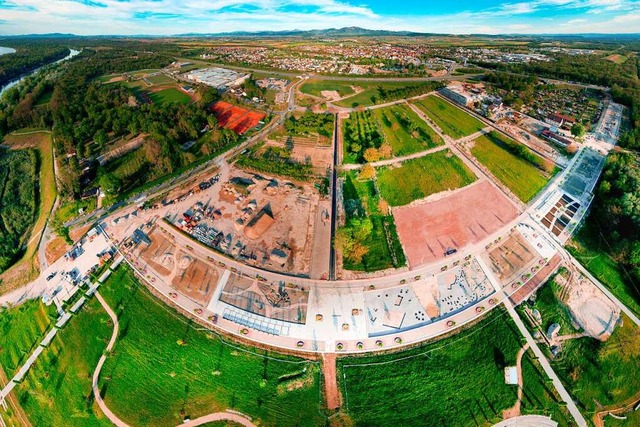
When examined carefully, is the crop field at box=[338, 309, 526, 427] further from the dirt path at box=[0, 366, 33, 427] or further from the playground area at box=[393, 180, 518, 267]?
the dirt path at box=[0, 366, 33, 427]

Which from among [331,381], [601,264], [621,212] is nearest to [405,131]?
[621,212]

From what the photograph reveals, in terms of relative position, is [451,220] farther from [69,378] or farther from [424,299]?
[69,378]

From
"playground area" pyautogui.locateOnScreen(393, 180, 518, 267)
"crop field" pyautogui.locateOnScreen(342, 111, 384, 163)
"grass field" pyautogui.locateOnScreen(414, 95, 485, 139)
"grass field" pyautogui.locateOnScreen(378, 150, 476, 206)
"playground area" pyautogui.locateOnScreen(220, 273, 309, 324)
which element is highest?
"grass field" pyautogui.locateOnScreen(414, 95, 485, 139)

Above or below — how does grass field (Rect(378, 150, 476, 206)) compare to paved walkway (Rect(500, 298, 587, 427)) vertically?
above

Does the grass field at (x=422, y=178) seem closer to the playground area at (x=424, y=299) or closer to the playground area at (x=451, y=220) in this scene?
the playground area at (x=451, y=220)

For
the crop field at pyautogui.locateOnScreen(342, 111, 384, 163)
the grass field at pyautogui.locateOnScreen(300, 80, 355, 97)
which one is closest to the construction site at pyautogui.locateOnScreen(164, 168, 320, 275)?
the crop field at pyautogui.locateOnScreen(342, 111, 384, 163)

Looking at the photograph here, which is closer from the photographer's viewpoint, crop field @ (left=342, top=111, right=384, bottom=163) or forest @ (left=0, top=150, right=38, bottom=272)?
forest @ (left=0, top=150, right=38, bottom=272)

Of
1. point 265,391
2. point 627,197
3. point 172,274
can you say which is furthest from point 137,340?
point 627,197
